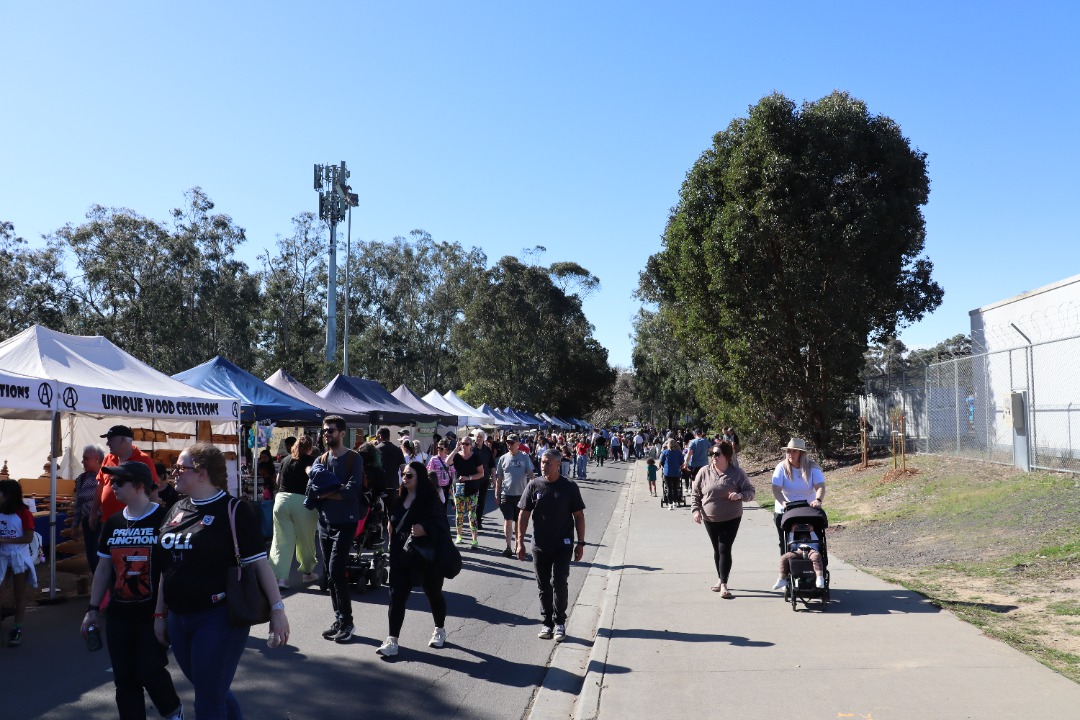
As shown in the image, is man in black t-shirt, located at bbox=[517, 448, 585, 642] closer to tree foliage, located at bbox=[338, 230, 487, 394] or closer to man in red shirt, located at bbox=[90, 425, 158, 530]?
man in red shirt, located at bbox=[90, 425, 158, 530]

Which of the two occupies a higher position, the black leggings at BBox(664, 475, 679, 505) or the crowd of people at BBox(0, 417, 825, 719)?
the crowd of people at BBox(0, 417, 825, 719)

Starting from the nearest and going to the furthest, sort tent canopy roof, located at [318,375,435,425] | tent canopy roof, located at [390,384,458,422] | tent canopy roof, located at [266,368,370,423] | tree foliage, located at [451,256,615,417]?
tent canopy roof, located at [266,368,370,423] → tent canopy roof, located at [318,375,435,425] → tent canopy roof, located at [390,384,458,422] → tree foliage, located at [451,256,615,417]

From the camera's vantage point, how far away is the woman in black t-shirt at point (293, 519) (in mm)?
9117

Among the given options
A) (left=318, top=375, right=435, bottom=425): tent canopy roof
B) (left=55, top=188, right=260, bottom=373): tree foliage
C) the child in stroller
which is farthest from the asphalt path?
(left=55, top=188, right=260, bottom=373): tree foliage

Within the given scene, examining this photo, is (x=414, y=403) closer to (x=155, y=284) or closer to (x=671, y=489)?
(x=671, y=489)

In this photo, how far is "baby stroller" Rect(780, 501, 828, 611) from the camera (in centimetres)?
848

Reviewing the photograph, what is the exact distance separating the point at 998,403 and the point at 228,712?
55.8ft

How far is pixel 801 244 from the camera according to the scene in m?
24.4

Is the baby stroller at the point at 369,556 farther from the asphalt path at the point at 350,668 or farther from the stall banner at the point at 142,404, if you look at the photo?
the stall banner at the point at 142,404

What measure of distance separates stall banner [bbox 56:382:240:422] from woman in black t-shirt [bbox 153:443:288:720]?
662 centimetres

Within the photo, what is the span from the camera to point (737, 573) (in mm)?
11008

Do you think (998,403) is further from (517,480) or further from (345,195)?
(345,195)

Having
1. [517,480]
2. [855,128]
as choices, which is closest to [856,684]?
[517,480]

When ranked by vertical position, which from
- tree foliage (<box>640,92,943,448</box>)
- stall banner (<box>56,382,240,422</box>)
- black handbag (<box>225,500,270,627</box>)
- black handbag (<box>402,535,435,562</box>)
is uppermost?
tree foliage (<box>640,92,943,448</box>)
